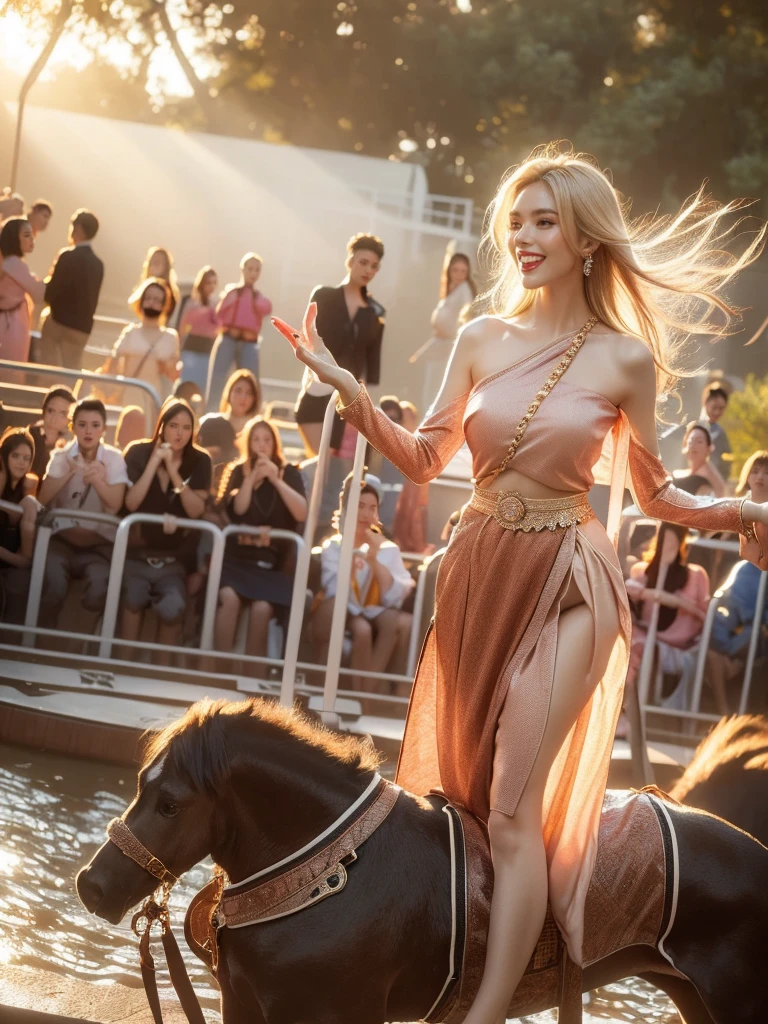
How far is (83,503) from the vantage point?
8.09 m

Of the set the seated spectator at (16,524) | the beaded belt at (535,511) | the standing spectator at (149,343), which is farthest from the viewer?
the standing spectator at (149,343)

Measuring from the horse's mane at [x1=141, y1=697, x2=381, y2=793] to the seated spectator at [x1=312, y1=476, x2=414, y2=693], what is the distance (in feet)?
15.0

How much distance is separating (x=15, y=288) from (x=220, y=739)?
8.17 meters

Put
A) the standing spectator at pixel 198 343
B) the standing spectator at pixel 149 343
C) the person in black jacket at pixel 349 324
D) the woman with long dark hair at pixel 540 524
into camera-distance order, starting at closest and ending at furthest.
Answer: the woman with long dark hair at pixel 540 524
the person in black jacket at pixel 349 324
the standing spectator at pixel 149 343
the standing spectator at pixel 198 343

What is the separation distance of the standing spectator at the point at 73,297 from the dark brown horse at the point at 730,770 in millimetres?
7812

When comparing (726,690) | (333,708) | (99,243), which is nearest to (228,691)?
(333,708)

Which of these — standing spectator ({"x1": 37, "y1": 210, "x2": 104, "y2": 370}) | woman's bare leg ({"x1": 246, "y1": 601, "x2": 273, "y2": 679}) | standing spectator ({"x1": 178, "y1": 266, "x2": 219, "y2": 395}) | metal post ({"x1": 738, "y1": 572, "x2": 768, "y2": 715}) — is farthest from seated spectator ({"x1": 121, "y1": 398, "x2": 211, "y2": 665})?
standing spectator ({"x1": 178, "y1": 266, "x2": 219, "y2": 395})

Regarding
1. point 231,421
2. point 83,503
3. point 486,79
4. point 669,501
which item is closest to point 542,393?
point 669,501

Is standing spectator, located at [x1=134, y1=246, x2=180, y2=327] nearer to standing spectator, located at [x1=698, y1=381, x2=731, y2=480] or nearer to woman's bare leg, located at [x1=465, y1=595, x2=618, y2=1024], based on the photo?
standing spectator, located at [x1=698, y1=381, x2=731, y2=480]

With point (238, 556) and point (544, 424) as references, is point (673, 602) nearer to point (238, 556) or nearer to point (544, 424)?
point (238, 556)

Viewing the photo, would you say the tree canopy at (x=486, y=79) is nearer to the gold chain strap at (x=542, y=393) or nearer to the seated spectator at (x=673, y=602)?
the seated spectator at (x=673, y=602)

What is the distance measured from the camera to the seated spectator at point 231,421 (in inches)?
375

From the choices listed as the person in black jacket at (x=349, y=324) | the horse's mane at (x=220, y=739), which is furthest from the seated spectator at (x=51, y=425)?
the horse's mane at (x=220, y=739)

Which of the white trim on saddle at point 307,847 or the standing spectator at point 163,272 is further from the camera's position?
the standing spectator at point 163,272
